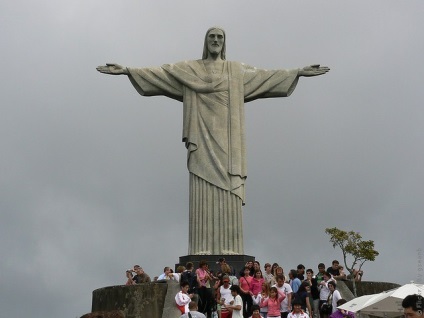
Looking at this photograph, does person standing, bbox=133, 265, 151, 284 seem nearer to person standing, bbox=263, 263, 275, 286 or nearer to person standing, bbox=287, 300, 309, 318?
person standing, bbox=263, 263, 275, 286

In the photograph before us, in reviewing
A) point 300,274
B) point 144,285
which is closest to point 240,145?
point 300,274

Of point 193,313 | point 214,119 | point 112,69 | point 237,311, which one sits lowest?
point 193,313

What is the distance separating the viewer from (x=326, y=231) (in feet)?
121

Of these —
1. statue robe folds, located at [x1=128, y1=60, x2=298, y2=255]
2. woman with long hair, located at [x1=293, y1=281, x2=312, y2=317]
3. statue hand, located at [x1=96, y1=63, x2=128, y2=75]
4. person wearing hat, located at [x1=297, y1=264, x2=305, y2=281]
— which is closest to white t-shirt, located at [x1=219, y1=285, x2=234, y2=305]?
woman with long hair, located at [x1=293, y1=281, x2=312, y2=317]

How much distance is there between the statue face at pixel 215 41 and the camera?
24031 millimetres

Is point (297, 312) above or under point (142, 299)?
under

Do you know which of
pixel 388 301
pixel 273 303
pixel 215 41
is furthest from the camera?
pixel 215 41

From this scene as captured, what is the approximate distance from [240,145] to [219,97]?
5.25ft

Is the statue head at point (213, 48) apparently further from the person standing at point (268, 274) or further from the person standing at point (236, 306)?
the person standing at point (236, 306)

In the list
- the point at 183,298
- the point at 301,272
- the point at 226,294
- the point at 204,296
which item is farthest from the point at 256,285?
the point at 183,298

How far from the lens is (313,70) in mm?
24406

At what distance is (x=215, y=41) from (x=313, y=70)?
3.19 meters

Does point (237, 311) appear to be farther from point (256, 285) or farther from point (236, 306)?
point (256, 285)

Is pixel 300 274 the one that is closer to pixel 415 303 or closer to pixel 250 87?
pixel 250 87
